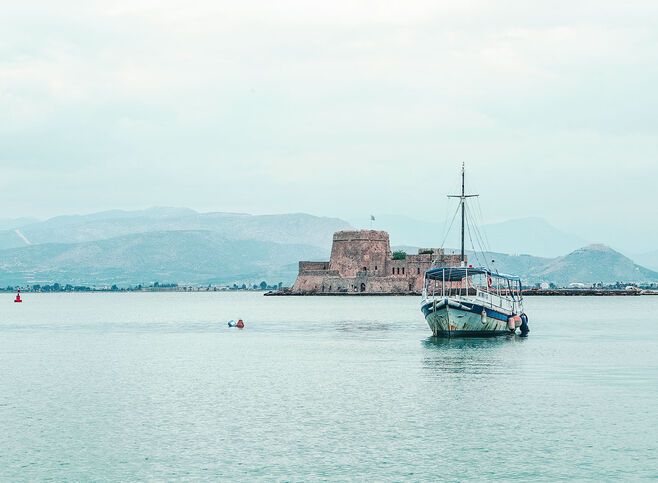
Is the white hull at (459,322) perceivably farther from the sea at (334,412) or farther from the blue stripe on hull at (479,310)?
the sea at (334,412)

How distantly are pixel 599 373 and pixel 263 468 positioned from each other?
2213 centimetres

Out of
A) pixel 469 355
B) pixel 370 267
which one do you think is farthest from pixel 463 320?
pixel 370 267

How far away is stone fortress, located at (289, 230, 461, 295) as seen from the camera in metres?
157

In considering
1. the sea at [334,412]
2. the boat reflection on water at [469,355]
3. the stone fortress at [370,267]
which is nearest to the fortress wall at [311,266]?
the stone fortress at [370,267]

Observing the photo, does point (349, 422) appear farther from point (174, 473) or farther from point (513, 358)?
point (513, 358)

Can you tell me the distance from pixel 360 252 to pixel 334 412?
126359mm

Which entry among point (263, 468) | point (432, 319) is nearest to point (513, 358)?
point (432, 319)

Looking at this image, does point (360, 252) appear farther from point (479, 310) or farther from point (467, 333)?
point (479, 310)

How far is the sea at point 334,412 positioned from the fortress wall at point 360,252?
9854 cm

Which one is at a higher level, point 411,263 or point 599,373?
point 411,263

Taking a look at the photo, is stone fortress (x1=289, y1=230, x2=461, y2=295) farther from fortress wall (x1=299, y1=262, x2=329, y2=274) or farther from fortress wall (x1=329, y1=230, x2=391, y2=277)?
fortress wall (x1=299, y1=262, x2=329, y2=274)

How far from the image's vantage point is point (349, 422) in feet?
99.6

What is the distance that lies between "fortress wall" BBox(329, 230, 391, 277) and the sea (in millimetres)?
98541

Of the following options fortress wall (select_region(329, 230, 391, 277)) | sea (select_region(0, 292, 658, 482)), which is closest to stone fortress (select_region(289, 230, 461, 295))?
fortress wall (select_region(329, 230, 391, 277))
